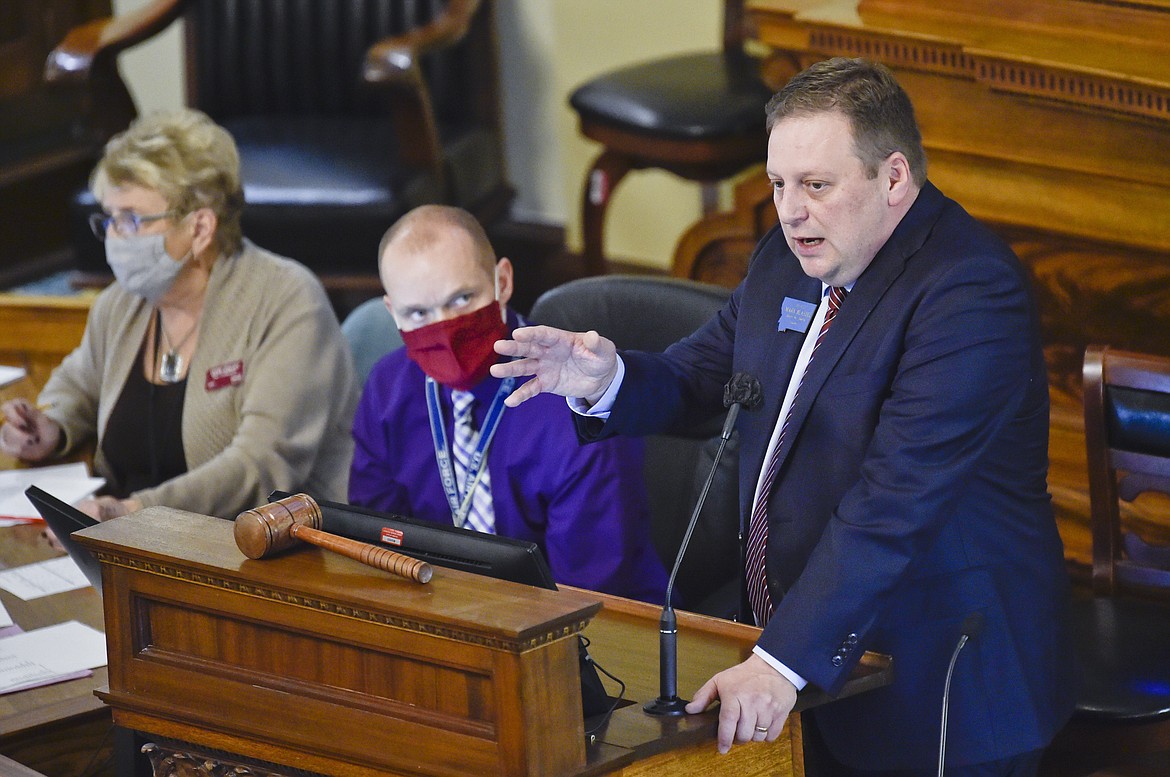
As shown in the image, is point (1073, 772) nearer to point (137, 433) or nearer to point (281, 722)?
point (281, 722)

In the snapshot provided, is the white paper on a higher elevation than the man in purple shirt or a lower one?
lower

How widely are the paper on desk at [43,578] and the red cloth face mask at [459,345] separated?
0.65 metres

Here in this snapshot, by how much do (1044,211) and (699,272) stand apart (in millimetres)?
1129

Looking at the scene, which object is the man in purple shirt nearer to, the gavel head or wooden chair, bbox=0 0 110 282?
the gavel head

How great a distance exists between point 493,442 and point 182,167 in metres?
0.98

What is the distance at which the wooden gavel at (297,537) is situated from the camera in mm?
1670

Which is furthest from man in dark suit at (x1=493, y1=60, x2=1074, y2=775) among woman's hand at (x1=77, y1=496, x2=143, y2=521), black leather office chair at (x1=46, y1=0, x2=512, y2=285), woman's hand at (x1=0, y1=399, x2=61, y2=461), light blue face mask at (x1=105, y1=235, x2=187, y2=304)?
black leather office chair at (x1=46, y1=0, x2=512, y2=285)

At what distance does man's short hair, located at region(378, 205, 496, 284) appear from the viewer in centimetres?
247

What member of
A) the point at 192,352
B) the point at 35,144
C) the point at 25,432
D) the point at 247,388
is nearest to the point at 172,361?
the point at 192,352

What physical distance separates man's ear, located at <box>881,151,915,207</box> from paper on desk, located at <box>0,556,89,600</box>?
1392 millimetres

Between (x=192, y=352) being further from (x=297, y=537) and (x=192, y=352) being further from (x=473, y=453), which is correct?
(x=297, y=537)

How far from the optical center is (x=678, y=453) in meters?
2.73

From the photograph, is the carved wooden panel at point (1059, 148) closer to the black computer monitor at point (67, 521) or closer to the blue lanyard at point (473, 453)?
the blue lanyard at point (473, 453)

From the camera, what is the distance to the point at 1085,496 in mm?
3293
